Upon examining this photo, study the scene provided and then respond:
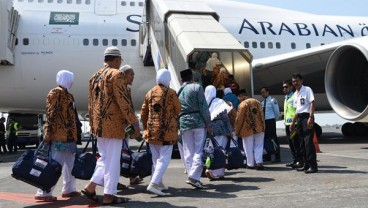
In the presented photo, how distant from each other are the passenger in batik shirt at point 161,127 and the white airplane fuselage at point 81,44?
24.4 feet

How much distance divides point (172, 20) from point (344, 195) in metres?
5.46

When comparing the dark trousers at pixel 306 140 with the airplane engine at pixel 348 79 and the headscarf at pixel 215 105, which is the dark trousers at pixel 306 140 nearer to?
the headscarf at pixel 215 105

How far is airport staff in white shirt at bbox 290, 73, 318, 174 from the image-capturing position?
5.75 m

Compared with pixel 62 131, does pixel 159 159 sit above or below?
below

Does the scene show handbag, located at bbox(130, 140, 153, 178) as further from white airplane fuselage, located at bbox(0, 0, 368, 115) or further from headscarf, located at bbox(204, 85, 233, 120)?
white airplane fuselage, located at bbox(0, 0, 368, 115)

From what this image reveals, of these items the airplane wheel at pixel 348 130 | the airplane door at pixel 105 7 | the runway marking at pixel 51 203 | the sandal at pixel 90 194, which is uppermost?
the airplane door at pixel 105 7

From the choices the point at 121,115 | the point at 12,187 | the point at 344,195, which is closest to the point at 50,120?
the point at 121,115

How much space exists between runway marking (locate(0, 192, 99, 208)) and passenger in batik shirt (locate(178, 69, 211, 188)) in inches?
45.2

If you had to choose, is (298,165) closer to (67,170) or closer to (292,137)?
(292,137)

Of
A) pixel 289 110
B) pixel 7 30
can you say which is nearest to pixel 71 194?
pixel 289 110

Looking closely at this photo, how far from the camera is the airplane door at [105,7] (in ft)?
41.3

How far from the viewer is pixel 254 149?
6.71 meters

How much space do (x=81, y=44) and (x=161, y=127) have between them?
788 cm

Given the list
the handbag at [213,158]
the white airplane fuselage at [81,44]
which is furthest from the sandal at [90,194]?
the white airplane fuselage at [81,44]
